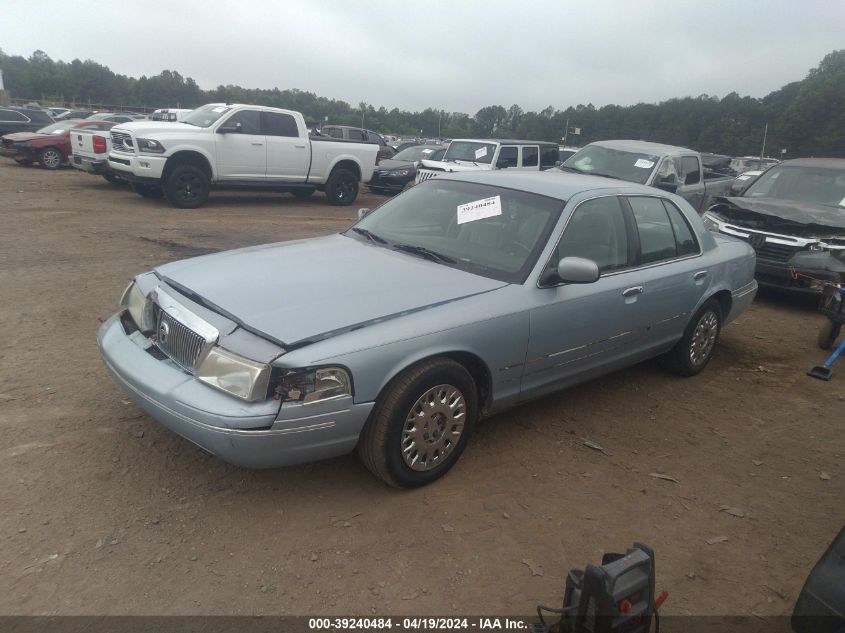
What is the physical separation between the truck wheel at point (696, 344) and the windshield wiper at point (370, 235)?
2.52 meters

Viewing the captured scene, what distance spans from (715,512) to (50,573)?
10.5ft

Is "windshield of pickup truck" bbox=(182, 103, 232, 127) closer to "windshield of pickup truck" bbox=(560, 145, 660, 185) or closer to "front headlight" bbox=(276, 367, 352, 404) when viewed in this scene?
"windshield of pickup truck" bbox=(560, 145, 660, 185)

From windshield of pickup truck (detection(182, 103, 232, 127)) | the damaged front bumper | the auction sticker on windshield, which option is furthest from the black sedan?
the auction sticker on windshield

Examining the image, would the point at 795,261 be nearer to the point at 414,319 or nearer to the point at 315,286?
the point at 414,319

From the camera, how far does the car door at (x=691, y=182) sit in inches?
441

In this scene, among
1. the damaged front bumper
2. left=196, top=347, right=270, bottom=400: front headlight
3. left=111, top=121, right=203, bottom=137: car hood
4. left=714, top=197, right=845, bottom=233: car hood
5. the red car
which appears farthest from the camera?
the red car

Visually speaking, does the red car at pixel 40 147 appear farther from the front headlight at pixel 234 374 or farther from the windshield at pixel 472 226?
the front headlight at pixel 234 374

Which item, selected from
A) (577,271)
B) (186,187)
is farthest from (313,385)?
(186,187)

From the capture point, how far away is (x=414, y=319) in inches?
125

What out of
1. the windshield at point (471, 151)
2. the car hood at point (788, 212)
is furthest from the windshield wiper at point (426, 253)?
the windshield at point (471, 151)

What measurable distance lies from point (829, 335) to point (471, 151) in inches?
373

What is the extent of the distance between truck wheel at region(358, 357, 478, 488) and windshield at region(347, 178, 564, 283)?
77 cm

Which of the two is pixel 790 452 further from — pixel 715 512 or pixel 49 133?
pixel 49 133

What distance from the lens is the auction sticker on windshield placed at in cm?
417
